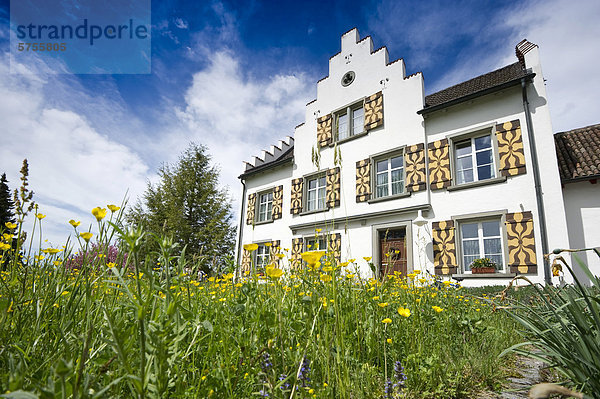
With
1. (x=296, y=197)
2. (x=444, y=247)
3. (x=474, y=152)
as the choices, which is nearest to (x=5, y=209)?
(x=296, y=197)

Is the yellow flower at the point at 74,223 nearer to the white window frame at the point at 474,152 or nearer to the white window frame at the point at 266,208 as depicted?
the white window frame at the point at 474,152

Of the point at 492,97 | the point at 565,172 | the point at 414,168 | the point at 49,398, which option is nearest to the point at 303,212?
the point at 414,168

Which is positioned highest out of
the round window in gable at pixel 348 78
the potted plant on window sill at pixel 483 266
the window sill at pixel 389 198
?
the round window in gable at pixel 348 78

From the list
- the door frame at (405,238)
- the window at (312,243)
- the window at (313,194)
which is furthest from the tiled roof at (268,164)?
the door frame at (405,238)

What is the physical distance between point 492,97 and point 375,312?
Result: 371 inches

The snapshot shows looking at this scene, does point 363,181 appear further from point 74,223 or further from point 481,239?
point 74,223

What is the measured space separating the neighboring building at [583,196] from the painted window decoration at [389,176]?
4385 mm

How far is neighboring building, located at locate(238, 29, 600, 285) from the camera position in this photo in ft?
24.9

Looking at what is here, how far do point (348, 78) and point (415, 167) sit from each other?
5493 mm

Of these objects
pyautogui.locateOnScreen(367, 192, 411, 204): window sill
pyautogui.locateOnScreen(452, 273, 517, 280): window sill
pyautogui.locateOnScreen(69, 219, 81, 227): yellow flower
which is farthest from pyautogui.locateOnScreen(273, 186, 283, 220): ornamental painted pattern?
pyautogui.locateOnScreen(69, 219, 81, 227): yellow flower

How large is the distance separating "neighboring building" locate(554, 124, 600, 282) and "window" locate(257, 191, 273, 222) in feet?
36.4

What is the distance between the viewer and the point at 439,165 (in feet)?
30.2

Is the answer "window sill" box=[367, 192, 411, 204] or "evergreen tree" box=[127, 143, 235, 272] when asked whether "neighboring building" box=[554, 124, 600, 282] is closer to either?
"window sill" box=[367, 192, 411, 204]

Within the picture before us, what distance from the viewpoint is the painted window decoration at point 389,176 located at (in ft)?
33.8
